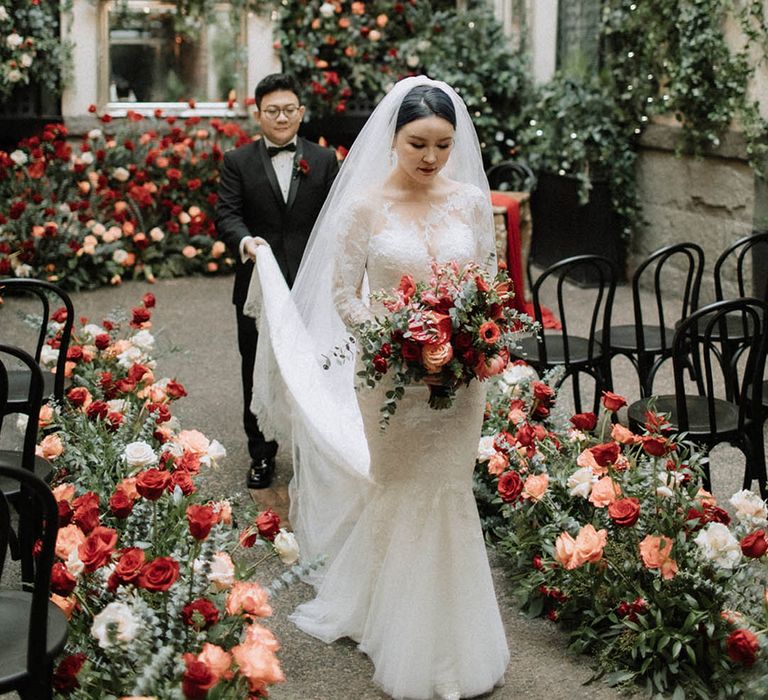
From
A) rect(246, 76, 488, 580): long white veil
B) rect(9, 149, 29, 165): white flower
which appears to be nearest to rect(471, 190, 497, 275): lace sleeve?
rect(246, 76, 488, 580): long white veil

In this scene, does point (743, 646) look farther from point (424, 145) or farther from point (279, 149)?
point (279, 149)

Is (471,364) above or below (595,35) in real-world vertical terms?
below

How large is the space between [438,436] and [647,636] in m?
0.88

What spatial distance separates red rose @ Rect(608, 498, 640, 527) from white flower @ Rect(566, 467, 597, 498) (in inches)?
11.8

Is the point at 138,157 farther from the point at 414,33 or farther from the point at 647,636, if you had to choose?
the point at 647,636

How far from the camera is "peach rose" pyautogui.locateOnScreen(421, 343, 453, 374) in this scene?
10.2ft

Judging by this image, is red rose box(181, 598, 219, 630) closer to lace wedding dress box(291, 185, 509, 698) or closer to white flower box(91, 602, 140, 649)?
white flower box(91, 602, 140, 649)

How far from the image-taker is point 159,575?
2.58 m

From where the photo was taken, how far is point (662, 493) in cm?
369

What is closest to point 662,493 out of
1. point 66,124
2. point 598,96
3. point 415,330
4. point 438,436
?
point 438,436

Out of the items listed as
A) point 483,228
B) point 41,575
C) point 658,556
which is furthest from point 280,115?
point 41,575

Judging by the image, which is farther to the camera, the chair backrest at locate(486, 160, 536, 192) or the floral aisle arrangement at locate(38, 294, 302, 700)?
the chair backrest at locate(486, 160, 536, 192)

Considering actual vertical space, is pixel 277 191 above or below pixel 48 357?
above

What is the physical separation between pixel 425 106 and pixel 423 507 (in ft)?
3.96
